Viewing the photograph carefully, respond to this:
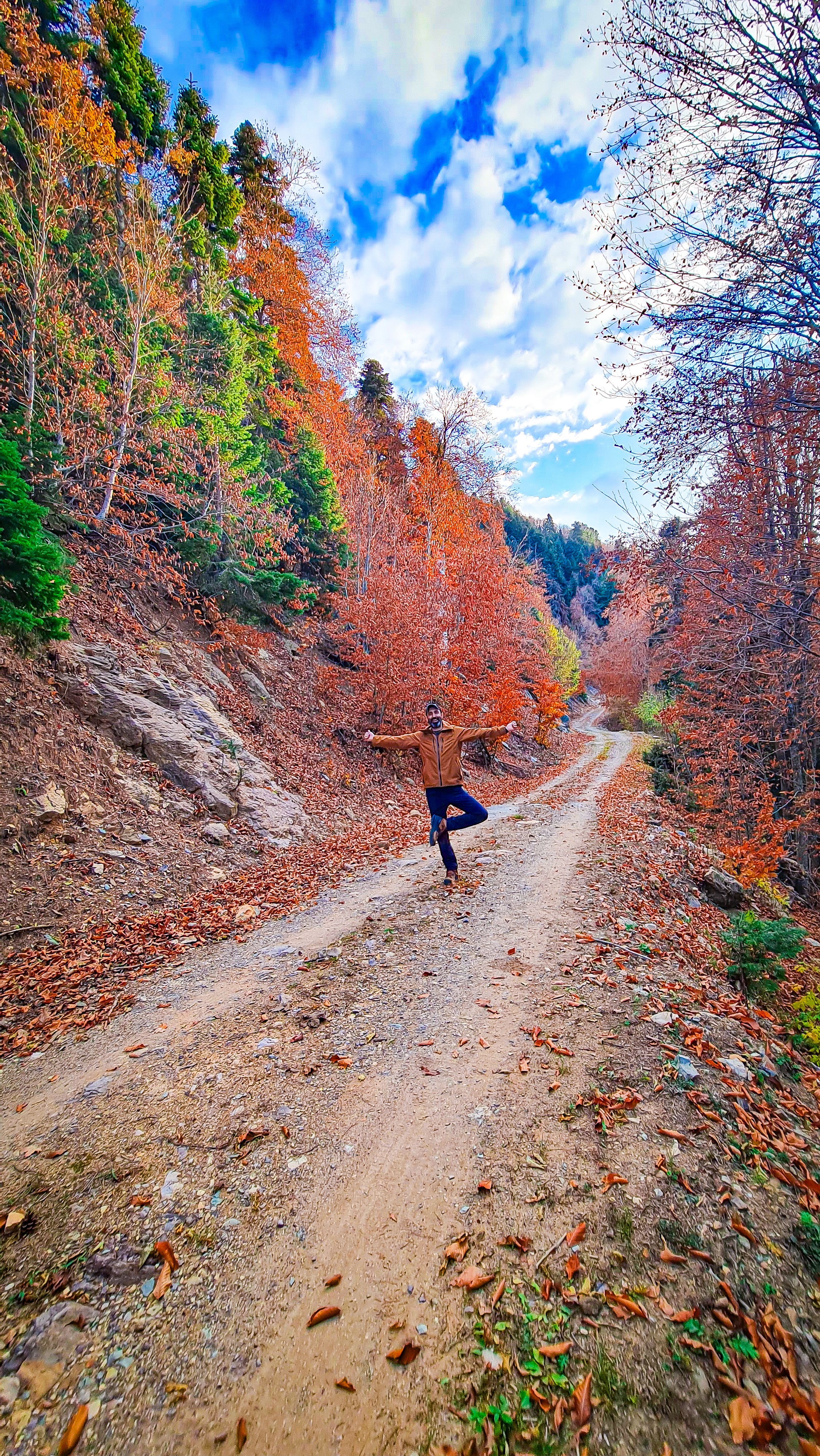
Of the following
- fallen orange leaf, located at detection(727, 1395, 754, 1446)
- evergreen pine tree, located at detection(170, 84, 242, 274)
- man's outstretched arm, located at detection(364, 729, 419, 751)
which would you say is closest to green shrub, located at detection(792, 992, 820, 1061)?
fallen orange leaf, located at detection(727, 1395, 754, 1446)

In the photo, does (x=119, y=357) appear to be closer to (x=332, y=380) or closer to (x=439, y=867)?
(x=439, y=867)

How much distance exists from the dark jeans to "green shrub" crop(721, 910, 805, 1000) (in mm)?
3324

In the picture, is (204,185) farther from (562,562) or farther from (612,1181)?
(562,562)

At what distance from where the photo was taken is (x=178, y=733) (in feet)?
29.9

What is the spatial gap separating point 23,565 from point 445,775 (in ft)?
20.8

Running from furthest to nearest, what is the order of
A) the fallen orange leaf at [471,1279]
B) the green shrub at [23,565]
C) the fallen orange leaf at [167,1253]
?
the green shrub at [23,565] → the fallen orange leaf at [167,1253] → the fallen orange leaf at [471,1279]

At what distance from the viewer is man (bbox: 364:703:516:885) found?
23.2 ft

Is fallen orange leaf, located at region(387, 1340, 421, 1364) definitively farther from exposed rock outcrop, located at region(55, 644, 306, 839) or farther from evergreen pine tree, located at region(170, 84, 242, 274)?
evergreen pine tree, located at region(170, 84, 242, 274)

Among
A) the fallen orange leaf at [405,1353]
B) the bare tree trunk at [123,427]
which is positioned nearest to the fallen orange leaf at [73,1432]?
the fallen orange leaf at [405,1353]

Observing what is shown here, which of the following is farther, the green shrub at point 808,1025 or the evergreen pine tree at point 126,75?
the evergreen pine tree at point 126,75

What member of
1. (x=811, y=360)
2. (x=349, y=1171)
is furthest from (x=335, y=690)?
(x=349, y=1171)

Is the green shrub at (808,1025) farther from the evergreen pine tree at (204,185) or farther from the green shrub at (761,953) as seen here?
the evergreen pine tree at (204,185)

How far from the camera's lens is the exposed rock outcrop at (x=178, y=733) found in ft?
27.0

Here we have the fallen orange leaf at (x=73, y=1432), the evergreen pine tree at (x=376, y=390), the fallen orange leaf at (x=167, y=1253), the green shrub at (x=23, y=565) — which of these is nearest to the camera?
the fallen orange leaf at (x=73, y=1432)
